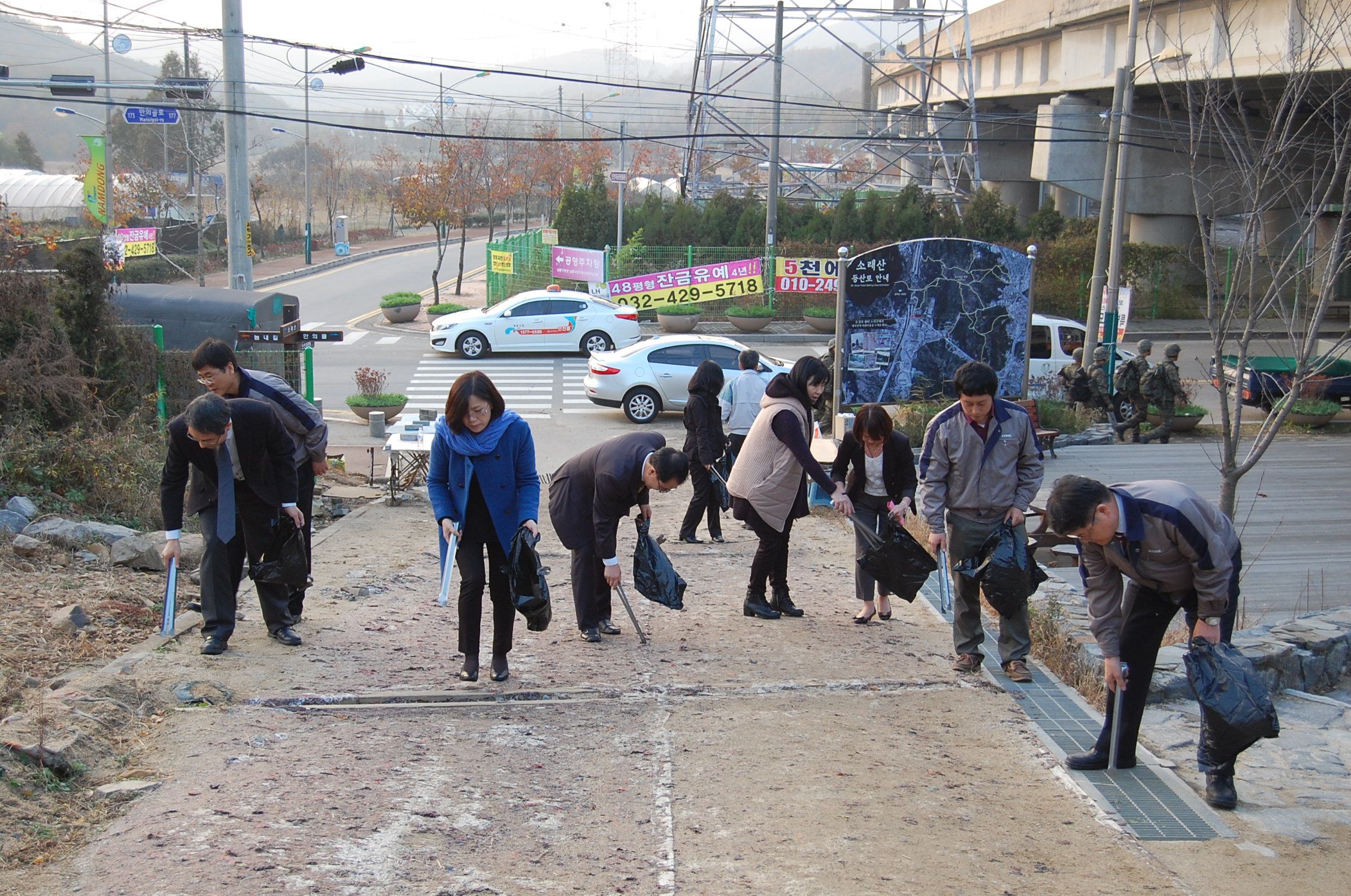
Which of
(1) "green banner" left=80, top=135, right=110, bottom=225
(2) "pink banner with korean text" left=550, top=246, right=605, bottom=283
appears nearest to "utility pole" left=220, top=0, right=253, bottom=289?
(2) "pink banner with korean text" left=550, top=246, right=605, bottom=283

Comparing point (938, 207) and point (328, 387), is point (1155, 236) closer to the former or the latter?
point (938, 207)

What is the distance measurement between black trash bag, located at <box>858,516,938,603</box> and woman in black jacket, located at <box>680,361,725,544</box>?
2.68 m

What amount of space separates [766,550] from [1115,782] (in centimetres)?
283

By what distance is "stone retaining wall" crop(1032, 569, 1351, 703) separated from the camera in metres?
6.06

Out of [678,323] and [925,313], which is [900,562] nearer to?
[925,313]

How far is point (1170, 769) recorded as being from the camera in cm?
469

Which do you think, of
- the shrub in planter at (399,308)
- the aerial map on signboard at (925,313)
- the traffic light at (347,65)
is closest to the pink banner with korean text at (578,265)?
the shrub in planter at (399,308)

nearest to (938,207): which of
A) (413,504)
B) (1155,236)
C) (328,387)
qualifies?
(1155,236)

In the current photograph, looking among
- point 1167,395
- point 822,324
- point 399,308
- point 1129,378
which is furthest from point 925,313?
point 399,308

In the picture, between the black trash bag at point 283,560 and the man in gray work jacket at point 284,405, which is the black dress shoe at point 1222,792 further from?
the man in gray work jacket at point 284,405

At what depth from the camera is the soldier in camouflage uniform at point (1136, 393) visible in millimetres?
15219

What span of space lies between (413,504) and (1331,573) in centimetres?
852

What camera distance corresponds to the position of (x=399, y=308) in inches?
1200

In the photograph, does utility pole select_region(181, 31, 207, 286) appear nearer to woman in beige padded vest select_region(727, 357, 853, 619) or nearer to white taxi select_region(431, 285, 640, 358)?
white taxi select_region(431, 285, 640, 358)
